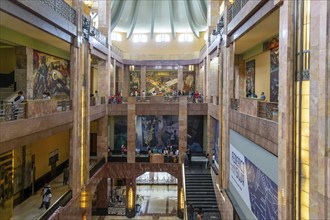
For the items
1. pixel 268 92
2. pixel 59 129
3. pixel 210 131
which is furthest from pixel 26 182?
pixel 268 92

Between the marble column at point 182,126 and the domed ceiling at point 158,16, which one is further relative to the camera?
the domed ceiling at point 158,16

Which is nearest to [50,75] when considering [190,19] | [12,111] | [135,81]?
[12,111]

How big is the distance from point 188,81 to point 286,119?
23275 millimetres

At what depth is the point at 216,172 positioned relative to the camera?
1720cm

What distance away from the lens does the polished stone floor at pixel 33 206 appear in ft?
41.6

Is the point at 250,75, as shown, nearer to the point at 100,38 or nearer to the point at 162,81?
the point at 100,38

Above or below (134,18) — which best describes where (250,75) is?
below

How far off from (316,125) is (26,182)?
13468mm

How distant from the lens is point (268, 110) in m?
9.03

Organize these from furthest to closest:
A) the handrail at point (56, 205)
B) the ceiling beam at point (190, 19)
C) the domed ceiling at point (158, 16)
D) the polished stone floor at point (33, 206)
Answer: the ceiling beam at point (190, 19) → the domed ceiling at point (158, 16) → the polished stone floor at point (33, 206) → the handrail at point (56, 205)

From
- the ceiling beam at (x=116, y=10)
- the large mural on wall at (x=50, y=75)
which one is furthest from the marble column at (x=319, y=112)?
the ceiling beam at (x=116, y=10)

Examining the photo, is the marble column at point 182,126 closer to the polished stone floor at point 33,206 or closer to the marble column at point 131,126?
the marble column at point 131,126

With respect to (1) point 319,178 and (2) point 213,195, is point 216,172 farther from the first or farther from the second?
(1) point 319,178

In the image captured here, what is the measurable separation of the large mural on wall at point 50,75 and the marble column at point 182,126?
7329 millimetres
